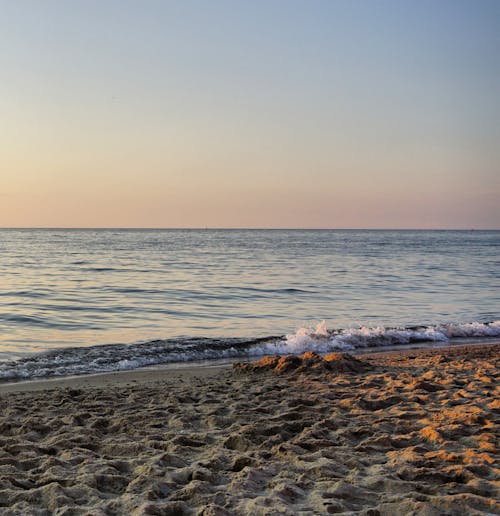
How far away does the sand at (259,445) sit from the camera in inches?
143

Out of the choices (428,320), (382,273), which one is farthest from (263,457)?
(382,273)

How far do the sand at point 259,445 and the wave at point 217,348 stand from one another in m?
1.22

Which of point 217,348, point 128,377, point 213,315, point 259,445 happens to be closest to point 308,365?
point 128,377

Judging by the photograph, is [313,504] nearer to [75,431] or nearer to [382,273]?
[75,431]

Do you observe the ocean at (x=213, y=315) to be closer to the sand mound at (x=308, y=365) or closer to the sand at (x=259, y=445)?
the sand mound at (x=308, y=365)

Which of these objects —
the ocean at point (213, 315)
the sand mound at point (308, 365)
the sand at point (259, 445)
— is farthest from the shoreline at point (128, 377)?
the sand mound at point (308, 365)

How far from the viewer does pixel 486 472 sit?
410 cm

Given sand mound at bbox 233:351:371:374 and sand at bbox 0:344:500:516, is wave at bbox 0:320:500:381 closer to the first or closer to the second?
sand at bbox 0:344:500:516

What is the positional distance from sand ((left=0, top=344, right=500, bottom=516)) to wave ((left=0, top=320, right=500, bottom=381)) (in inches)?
48.0

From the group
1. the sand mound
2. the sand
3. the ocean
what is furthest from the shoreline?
the sand mound

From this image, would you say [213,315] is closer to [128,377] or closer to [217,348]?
[217,348]

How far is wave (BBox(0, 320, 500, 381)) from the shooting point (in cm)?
910

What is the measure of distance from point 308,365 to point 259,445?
133 inches

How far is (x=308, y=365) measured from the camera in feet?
26.6
